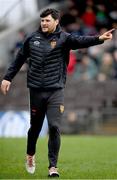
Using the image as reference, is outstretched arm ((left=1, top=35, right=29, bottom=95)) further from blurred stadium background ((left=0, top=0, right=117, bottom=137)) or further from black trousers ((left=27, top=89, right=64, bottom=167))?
blurred stadium background ((left=0, top=0, right=117, bottom=137))

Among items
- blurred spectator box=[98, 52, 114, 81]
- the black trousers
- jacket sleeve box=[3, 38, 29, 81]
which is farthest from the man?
blurred spectator box=[98, 52, 114, 81]

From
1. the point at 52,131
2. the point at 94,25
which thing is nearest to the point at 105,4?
the point at 94,25

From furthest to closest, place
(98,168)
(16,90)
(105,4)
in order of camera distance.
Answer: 1. (105,4)
2. (16,90)
3. (98,168)

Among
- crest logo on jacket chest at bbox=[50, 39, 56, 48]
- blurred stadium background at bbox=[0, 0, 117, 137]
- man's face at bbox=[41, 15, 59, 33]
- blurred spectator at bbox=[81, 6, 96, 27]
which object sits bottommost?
blurred stadium background at bbox=[0, 0, 117, 137]

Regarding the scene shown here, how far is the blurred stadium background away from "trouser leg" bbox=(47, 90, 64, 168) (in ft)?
35.4

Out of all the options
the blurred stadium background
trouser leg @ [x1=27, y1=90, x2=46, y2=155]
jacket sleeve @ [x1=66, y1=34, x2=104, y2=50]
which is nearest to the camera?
jacket sleeve @ [x1=66, y1=34, x2=104, y2=50]

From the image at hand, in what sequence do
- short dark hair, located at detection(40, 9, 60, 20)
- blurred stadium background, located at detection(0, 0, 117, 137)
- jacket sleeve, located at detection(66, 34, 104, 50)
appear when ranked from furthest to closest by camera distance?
blurred stadium background, located at detection(0, 0, 117, 137), short dark hair, located at detection(40, 9, 60, 20), jacket sleeve, located at detection(66, 34, 104, 50)

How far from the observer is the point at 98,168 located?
14.0 m

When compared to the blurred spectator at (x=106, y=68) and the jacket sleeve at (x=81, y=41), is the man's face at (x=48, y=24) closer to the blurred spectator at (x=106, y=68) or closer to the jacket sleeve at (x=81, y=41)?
the jacket sleeve at (x=81, y=41)

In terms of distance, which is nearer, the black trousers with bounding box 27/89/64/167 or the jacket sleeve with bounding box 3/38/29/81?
the black trousers with bounding box 27/89/64/167

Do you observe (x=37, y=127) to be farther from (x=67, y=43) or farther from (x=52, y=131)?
(x=67, y=43)

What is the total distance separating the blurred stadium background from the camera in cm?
2467

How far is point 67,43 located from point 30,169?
1.96 metres

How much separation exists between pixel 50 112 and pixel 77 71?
13.8 meters
